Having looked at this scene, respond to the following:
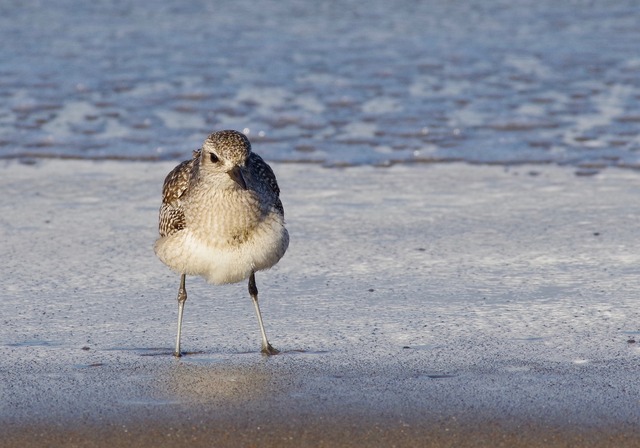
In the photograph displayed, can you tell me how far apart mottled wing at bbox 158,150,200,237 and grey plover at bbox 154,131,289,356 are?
0.02 m

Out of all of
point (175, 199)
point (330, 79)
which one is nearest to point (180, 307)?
point (175, 199)

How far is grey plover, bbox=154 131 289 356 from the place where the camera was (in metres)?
6.05

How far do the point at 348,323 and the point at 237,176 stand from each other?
97cm

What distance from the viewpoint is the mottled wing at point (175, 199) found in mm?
6348

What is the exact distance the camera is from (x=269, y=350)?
596cm

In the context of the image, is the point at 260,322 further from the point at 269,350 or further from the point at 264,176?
the point at 264,176

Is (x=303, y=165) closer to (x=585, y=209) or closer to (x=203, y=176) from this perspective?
(x=585, y=209)

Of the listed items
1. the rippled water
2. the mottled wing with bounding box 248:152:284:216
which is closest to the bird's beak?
the mottled wing with bounding box 248:152:284:216

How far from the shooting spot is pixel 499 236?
8062mm

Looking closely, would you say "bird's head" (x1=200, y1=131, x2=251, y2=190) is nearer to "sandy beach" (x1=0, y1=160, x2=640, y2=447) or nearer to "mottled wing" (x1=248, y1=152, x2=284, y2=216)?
"mottled wing" (x1=248, y1=152, x2=284, y2=216)

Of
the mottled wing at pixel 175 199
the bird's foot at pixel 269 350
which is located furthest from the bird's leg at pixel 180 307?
the bird's foot at pixel 269 350

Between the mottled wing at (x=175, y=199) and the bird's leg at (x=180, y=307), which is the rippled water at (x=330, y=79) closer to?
the mottled wing at (x=175, y=199)

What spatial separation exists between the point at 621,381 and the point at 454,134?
6.37 m

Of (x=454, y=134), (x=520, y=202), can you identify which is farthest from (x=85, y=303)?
(x=454, y=134)
